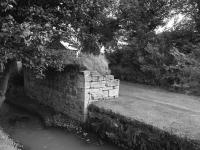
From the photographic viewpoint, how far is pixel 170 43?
35.6ft

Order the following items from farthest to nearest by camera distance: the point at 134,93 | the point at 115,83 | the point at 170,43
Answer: the point at 170,43 → the point at 134,93 → the point at 115,83

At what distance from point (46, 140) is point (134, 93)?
3.75 meters

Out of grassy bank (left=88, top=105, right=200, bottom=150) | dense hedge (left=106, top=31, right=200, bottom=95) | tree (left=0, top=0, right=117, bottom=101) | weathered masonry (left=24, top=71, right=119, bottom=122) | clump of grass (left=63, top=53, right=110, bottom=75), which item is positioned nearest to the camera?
grassy bank (left=88, top=105, right=200, bottom=150)

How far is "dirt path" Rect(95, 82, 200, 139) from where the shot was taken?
4.96 metres

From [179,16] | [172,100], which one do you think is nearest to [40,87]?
[172,100]

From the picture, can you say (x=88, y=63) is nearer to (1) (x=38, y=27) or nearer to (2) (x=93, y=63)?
(2) (x=93, y=63)

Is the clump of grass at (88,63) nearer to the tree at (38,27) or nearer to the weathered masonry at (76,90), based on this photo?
the weathered masonry at (76,90)

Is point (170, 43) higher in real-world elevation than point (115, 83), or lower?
higher

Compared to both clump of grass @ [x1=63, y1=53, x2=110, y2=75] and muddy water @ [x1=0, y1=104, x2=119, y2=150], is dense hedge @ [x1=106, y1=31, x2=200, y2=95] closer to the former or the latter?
clump of grass @ [x1=63, y1=53, x2=110, y2=75]

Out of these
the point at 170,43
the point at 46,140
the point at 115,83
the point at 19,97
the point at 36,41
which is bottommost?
the point at 46,140

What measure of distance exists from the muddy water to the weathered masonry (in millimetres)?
797

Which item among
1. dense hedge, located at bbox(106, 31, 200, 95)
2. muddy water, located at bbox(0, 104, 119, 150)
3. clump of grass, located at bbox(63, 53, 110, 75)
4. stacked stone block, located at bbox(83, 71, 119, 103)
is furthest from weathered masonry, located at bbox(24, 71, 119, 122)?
dense hedge, located at bbox(106, 31, 200, 95)

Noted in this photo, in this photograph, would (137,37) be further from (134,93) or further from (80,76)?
(80,76)

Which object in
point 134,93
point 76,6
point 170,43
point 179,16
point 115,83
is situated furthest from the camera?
point 179,16
